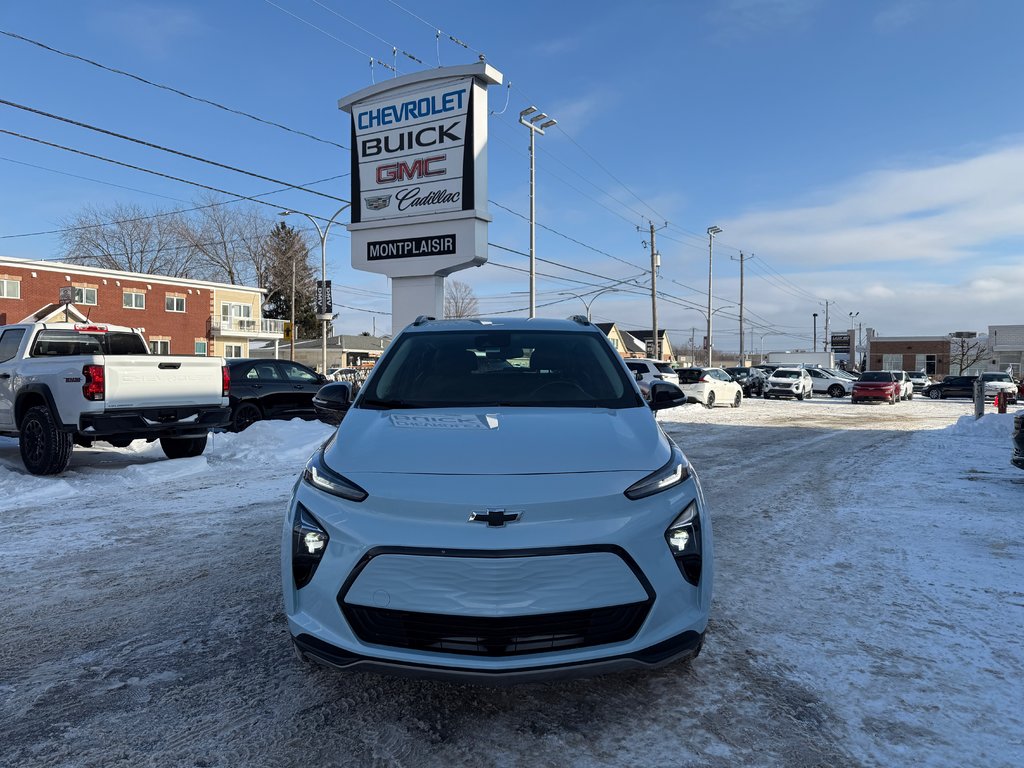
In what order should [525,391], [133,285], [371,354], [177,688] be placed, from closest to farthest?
[177,688]
[525,391]
[133,285]
[371,354]

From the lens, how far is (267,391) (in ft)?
45.4

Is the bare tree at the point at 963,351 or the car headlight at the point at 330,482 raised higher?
the bare tree at the point at 963,351

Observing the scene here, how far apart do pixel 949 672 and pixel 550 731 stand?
1.96m

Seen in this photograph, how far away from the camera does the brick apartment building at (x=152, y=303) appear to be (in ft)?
130

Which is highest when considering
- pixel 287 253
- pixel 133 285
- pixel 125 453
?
pixel 287 253

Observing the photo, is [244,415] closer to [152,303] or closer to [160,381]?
[160,381]

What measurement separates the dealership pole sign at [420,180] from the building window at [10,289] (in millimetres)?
35285

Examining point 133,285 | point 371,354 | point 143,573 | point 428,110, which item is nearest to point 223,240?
point 133,285

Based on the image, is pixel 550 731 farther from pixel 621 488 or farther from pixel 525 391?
pixel 525 391

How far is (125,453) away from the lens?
34.6ft

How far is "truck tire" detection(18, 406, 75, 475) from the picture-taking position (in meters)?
8.22

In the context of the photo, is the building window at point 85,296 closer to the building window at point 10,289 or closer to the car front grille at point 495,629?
the building window at point 10,289

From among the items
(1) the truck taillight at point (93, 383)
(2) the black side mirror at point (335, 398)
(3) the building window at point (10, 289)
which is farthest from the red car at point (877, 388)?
(3) the building window at point (10, 289)

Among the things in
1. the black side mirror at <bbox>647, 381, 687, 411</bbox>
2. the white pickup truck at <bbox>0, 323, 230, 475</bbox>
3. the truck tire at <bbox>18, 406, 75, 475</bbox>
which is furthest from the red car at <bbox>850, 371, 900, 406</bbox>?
the truck tire at <bbox>18, 406, 75, 475</bbox>
